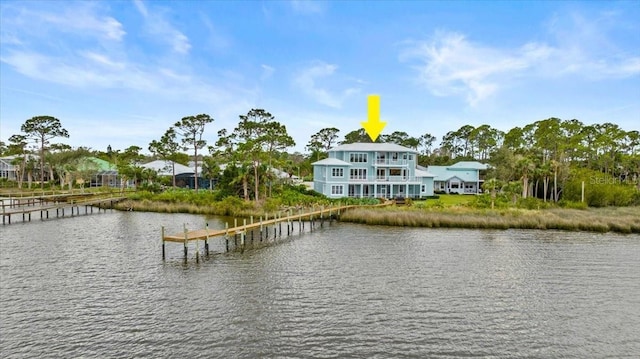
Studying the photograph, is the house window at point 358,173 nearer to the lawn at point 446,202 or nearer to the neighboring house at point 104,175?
the lawn at point 446,202

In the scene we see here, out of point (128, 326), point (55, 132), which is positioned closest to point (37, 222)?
point (128, 326)

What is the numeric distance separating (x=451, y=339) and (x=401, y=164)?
45647 millimetres

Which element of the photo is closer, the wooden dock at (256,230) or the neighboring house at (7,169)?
the wooden dock at (256,230)

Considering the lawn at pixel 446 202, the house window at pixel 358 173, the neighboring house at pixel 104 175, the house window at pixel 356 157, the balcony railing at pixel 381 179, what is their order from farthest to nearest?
the neighboring house at pixel 104 175, the house window at pixel 356 157, the house window at pixel 358 173, the balcony railing at pixel 381 179, the lawn at pixel 446 202

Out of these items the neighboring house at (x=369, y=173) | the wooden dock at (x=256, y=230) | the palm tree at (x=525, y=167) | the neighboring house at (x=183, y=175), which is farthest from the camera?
the neighboring house at (x=183, y=175)

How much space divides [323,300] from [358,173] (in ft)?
135

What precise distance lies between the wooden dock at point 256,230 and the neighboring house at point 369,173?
1070cm

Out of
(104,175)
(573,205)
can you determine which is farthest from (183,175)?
(573,205)

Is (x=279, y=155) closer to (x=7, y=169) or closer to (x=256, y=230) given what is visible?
(x=256, y=230)

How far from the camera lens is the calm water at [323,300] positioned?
47.9ft

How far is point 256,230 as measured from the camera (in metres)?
38.8

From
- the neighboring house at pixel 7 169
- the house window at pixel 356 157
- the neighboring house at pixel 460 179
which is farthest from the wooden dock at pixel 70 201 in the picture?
the neighboring house at pixel 460 179

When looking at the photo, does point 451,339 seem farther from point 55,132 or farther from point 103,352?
point 55,132

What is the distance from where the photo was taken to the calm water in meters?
14.6
